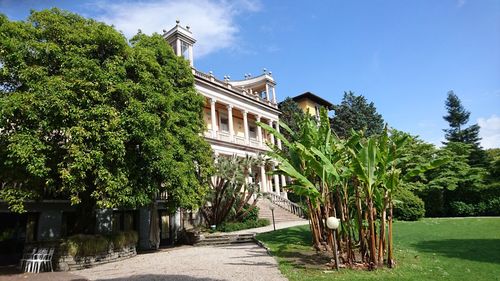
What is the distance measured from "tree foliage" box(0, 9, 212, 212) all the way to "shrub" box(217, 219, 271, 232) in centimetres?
642

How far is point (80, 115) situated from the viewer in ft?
36.2

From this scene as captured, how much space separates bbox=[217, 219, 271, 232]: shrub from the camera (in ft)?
63.9

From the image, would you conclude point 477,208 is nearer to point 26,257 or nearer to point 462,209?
point 462,209

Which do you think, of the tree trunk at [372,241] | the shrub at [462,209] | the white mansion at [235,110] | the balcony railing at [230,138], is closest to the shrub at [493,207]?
the shrub at [462,209]

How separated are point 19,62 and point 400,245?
15.4 m

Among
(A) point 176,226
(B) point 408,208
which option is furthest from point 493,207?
(A) point 176,226

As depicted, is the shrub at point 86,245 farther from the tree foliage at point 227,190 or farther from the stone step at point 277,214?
the stone step at point 277,214

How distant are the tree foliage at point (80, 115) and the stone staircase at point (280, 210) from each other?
11.3m

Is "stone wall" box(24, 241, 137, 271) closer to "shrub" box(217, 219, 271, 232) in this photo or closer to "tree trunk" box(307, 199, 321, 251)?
"shrub" box(217, 219, 271, 232)

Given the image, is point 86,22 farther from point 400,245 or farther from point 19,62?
point 400,245

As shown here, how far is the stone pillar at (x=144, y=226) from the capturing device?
18.7 meters

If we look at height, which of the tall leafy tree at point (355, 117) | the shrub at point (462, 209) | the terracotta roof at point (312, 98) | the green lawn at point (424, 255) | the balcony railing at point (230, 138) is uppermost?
the terracotta roof at point (312, 98)

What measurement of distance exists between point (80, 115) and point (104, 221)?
28.2 ft

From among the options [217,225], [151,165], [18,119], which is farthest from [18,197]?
[217,225]
